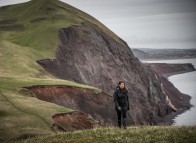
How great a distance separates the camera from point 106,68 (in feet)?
340

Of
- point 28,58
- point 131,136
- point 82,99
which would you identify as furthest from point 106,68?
point 131,136

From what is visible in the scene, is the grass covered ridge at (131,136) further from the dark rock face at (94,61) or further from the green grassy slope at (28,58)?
the dark rock face at (94,61)

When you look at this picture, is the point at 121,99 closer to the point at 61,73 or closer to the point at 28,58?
the point at 28,58

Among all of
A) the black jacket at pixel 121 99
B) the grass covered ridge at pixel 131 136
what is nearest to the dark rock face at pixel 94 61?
the black jacket at pixel 121 99

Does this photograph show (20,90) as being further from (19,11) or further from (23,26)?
(19,11)

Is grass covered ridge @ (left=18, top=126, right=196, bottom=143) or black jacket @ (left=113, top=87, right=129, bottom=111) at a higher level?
black jacket @ (left=113, top=87, right=129, bottom=111)

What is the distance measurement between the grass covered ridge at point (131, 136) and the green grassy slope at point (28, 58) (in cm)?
1075

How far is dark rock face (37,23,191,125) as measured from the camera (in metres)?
91.8

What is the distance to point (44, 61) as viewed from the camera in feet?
274

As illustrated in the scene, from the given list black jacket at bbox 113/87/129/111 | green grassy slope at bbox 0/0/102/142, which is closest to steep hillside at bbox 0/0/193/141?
green grassy slope at bbox 0/0/102/142

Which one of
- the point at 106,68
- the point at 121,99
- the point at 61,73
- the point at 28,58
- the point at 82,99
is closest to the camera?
the point at 121,99

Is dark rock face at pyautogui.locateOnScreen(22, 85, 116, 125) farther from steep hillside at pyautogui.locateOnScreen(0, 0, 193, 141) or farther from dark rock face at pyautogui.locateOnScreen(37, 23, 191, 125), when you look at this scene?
dark rock face at pyautogui.locateOnScreen(37, 23, 191, 125)

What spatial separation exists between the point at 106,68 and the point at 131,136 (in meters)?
81.3

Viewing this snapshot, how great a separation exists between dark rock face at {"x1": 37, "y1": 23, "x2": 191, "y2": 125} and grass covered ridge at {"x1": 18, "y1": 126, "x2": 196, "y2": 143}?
58263 millimetres
